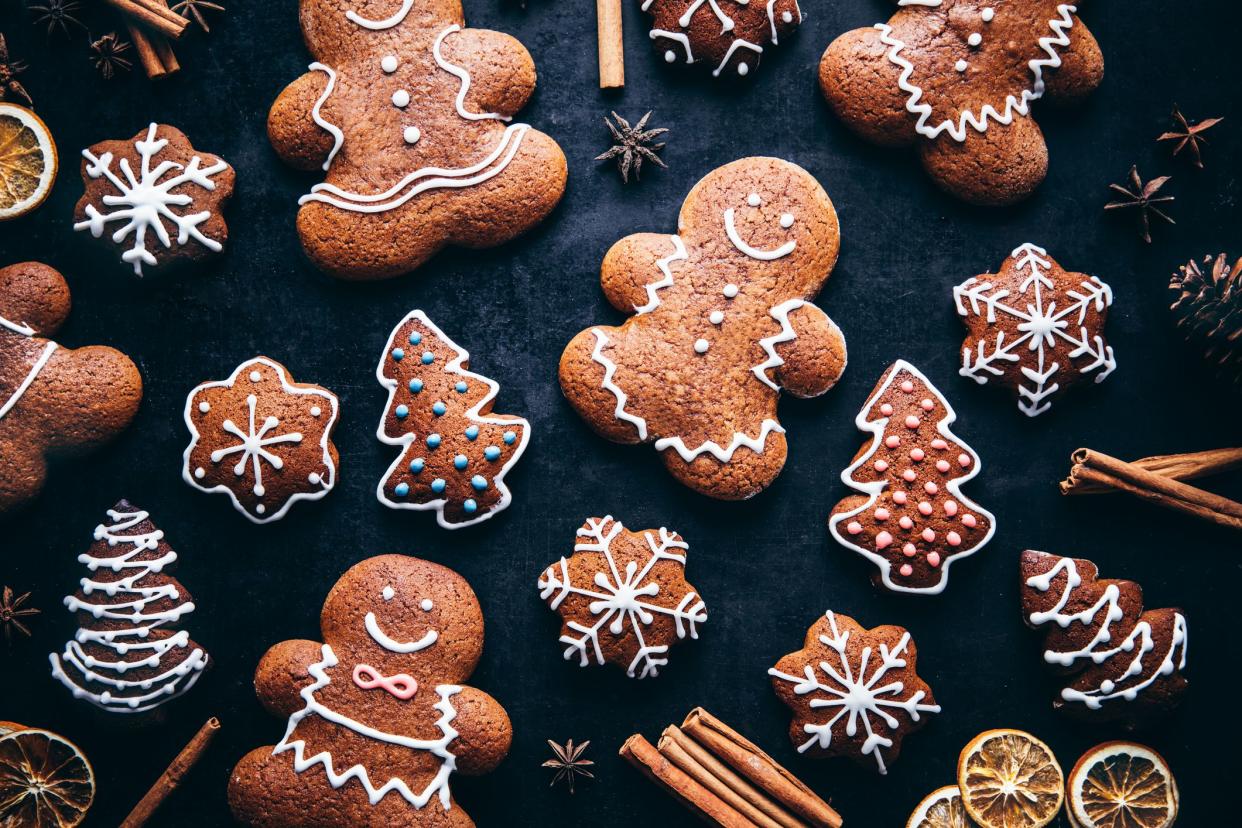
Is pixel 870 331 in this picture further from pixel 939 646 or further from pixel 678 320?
pixel 939 646

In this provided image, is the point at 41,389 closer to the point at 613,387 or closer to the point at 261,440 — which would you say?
the point at 261,440

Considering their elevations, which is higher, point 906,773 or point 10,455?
point 10,455

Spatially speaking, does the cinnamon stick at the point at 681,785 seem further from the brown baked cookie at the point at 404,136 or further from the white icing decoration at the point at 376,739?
the brown baked cookie at the point at 404,136

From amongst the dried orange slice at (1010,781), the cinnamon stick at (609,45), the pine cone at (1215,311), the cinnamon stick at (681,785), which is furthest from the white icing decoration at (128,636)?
the pine cone at (1215,311)

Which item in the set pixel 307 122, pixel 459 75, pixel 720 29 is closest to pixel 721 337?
pixel 720 29

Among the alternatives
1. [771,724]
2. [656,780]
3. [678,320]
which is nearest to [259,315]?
[678,320]
